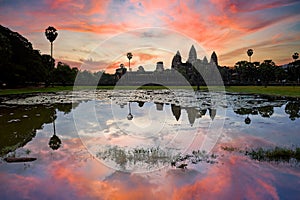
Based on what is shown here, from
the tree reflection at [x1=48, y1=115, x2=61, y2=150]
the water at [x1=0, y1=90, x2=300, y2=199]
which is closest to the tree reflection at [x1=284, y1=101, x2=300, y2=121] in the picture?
the water at [x1=0, y1=90, x2=300, y2=199]

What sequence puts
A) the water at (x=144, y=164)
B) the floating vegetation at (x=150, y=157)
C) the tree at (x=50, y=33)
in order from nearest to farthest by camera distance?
the water at (x=144, y=164) → the floating vegetation at (x=150, y=157) → the tree at (x=50, y=33)

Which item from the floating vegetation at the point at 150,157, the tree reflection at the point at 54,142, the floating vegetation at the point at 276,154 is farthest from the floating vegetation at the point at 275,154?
the tree reflection at the point at 54,142

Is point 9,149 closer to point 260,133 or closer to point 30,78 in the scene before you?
point 260,133

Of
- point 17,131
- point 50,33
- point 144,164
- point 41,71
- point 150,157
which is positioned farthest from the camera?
point 50,33

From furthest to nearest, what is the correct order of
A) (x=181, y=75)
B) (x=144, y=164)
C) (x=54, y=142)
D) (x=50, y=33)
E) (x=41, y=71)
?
(x=181, y=75)
(x=50, y=33)
(x=41, y=71)
(x=54, y=142)
(x=144, y=164)

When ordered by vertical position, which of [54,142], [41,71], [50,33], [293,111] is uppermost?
[50,33]

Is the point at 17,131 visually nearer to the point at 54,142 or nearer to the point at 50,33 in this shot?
the point at 54,142

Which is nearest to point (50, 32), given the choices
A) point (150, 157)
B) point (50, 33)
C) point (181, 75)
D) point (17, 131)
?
point (50, 33)

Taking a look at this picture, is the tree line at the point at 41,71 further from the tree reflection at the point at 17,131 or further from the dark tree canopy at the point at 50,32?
the tree reflection at the point at 17,131

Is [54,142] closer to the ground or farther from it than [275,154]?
closer to the ground

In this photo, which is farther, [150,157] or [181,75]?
[181,75]

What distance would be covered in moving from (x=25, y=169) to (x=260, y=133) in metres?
10.2

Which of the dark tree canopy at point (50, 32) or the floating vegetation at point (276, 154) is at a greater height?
the dark tree canopy at point (50, 32)

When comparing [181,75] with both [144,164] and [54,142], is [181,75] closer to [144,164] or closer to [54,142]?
[54,142]
